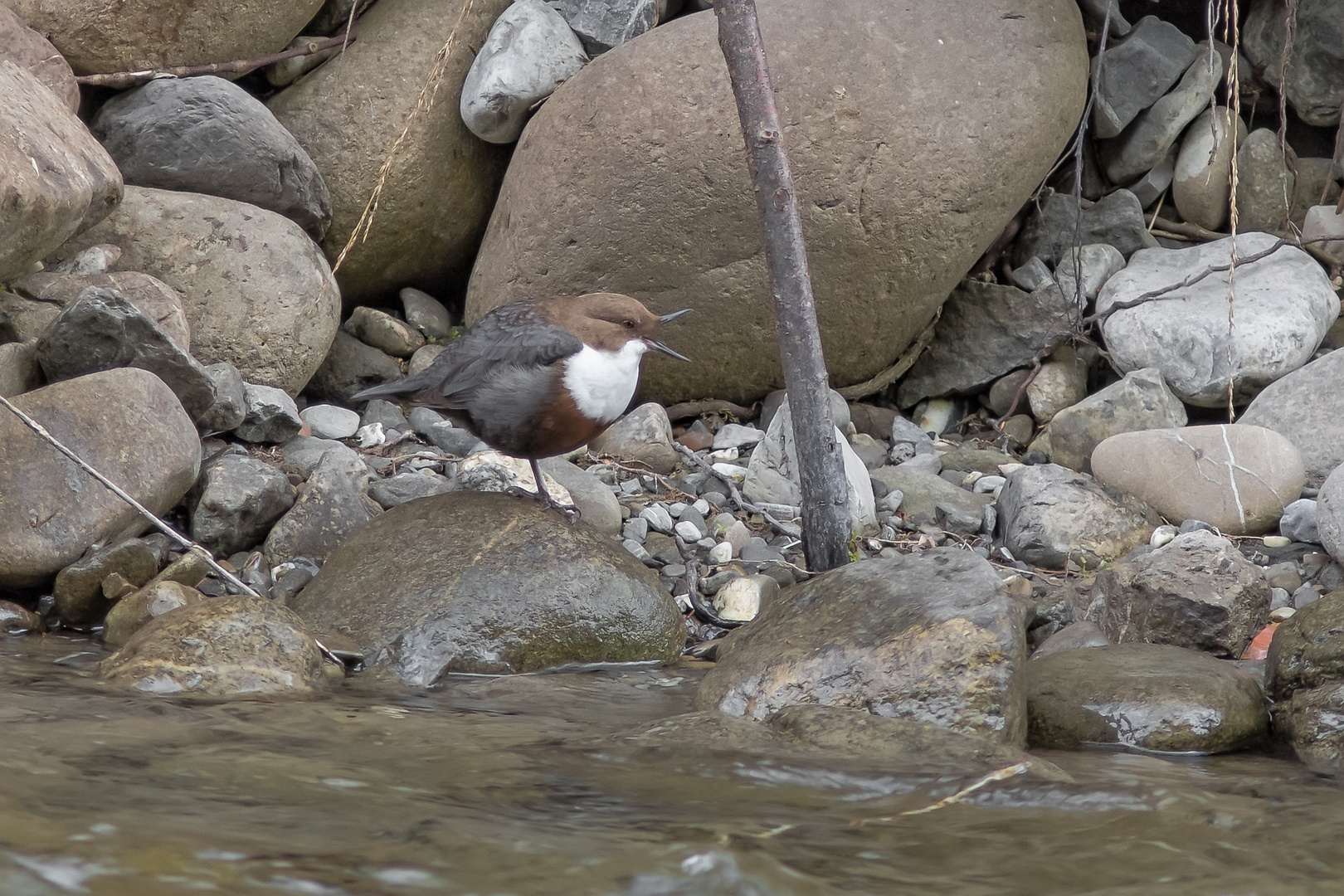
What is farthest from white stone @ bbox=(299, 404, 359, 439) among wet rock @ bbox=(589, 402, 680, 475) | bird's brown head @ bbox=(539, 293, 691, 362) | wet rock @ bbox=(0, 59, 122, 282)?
bird's brown head @ bbox=(539, 293, 691, 362)

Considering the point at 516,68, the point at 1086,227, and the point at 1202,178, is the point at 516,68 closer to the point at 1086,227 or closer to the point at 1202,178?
the point at 1086,227

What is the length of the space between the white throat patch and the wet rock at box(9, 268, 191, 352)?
6.92 ft

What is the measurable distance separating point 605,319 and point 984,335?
318cm


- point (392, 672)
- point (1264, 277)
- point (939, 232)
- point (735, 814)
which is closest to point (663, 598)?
point (392, 672)

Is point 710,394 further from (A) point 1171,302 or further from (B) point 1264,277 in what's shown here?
(B) point 1264,277

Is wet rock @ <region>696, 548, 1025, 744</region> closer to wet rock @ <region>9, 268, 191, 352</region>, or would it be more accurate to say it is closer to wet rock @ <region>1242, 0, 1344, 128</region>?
wet rock @ <region>9, 268, 191, 352</region>

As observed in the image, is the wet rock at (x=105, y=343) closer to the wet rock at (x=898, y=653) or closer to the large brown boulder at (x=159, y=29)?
the large brown boulder at (x=159, y=29)

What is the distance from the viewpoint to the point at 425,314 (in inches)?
272

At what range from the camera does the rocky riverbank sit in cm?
360

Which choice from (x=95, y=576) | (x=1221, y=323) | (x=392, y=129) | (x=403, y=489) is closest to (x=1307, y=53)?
(x=1221, y=323)

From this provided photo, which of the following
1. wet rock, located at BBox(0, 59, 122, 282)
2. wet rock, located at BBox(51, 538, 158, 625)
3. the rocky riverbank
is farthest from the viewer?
wet rock, located at BBox(0, 59, 122, 282)

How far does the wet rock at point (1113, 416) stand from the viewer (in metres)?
5.79

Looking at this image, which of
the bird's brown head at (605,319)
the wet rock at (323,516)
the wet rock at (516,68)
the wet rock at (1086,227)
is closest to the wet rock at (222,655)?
the wet rock at (323,516)

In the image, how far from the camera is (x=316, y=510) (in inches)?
190
